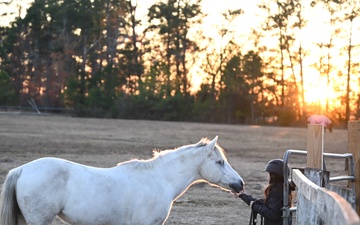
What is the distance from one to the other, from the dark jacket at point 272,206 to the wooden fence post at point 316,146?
3.15ft

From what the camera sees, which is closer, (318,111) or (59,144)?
(59,144)

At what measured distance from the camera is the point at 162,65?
232 ft

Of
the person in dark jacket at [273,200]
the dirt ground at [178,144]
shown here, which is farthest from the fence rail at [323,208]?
the dirt ground at [178,144]

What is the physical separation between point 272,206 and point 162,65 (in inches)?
2491

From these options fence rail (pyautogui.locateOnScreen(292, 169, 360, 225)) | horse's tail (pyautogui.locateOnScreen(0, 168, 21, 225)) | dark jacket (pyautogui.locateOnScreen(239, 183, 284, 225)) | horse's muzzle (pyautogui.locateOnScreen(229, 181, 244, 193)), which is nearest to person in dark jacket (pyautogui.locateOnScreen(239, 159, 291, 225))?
dark jacket (pyautogui.locateOnScreen(239, 183, 284, 225))

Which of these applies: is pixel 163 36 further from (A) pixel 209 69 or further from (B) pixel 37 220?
(B) pixel 37 220

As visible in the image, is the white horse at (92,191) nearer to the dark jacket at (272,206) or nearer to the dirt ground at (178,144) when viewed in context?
the dark jacket at (272,206)

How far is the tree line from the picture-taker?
6544 cm

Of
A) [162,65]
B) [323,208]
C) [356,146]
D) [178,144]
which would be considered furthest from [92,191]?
[162,65]

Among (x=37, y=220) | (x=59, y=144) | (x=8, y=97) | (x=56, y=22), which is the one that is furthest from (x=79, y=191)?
(x=56, y=22)

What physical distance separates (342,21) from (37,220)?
62.0 metres

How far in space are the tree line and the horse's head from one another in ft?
178

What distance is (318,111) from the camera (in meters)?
67.3

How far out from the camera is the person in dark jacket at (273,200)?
7.75 meters
